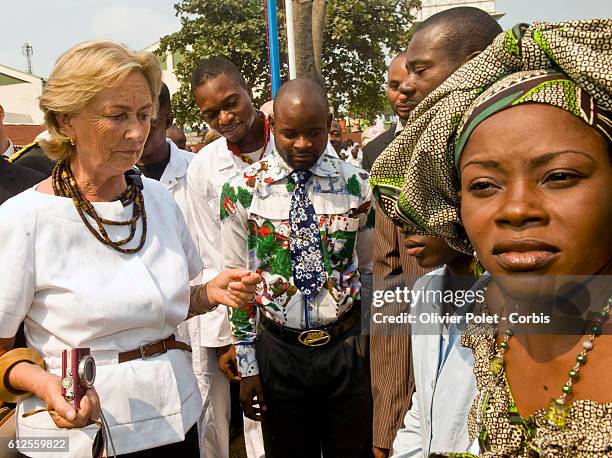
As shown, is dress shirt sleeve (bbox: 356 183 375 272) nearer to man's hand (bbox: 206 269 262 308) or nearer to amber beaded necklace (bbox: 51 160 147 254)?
man's hand (bbox: 206 269 262 308)

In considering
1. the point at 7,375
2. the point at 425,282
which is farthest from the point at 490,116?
the point at 7,375

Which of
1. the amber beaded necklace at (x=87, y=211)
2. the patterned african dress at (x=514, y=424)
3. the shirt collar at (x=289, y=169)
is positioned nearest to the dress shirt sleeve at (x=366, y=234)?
the shirt collar at (x=289, y=169)

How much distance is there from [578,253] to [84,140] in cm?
178

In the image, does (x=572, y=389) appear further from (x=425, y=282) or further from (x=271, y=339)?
(x=271, y=339)

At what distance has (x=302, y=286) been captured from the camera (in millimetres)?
2955

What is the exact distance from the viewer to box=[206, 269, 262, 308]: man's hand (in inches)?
91.4

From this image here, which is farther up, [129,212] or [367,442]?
[129,212]

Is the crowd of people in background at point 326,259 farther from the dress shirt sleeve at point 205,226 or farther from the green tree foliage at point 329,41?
the green tree foliage at point 329,41

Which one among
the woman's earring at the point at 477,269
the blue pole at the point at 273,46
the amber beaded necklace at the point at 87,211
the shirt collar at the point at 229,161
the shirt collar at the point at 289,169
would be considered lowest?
the woman's earring at the point at 477,269

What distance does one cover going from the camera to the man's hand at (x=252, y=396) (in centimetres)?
306

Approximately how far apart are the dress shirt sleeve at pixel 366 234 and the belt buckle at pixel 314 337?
0.45 metres

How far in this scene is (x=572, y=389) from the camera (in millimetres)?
1073

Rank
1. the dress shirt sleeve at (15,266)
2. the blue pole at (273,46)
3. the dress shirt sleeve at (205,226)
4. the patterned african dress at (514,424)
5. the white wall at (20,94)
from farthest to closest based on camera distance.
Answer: the white wall at (20,94) < the blue pole at (273,46) < the dress shirt sleeve at (205,226) < the dress shirt sleeve at (15,266) < the patterned african dress at (514,424)

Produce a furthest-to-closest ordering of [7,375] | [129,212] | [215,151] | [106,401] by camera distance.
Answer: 1. [215,151]
2. [129,212]
3. [106,401]
4. [7,375]
